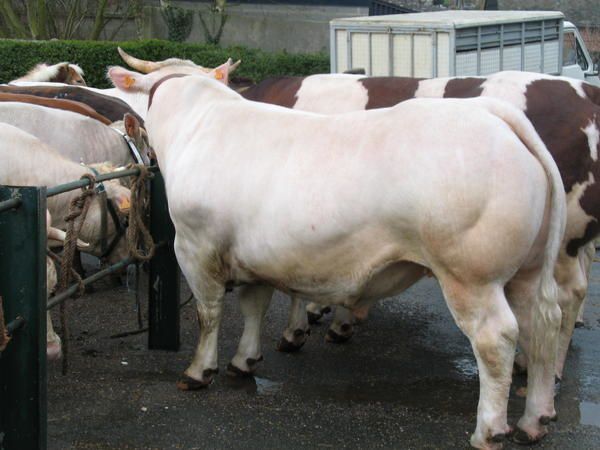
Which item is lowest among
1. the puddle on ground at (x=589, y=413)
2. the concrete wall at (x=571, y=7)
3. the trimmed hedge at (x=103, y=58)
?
the concrete wall at (x=571, y=7)

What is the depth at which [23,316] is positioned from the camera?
4.19m

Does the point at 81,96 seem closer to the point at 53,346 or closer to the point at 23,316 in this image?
the point at 53,346

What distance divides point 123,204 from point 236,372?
1.33m

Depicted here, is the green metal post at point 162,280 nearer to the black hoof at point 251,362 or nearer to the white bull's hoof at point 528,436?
the black hoof at point 251,362

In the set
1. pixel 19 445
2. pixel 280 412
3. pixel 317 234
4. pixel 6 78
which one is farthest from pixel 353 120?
pixel 6 78

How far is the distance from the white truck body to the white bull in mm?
7019

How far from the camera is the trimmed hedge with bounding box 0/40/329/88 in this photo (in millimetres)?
18891

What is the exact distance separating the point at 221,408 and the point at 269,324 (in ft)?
5.70

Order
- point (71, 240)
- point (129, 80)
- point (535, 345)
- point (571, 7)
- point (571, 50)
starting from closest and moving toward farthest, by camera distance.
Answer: point (535, 345)
point (71, 240)
point (129, 80)
point (571, 50)
point (571, 7)

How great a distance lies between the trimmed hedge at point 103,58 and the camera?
1889 centimetres

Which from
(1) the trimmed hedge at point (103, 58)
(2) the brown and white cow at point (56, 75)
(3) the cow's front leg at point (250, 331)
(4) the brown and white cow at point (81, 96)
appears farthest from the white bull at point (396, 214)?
(1) the trimmed hedge at point (103, 58)

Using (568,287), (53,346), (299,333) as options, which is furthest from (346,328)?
(53,346)

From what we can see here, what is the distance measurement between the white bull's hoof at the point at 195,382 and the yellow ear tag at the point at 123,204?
4.02 ft

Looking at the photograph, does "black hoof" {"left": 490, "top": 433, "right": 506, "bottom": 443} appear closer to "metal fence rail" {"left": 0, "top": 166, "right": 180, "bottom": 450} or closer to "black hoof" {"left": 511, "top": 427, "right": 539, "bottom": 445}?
"black hoof" {"left": 511, "top": 427, "right": 539, "bottom": 445}
